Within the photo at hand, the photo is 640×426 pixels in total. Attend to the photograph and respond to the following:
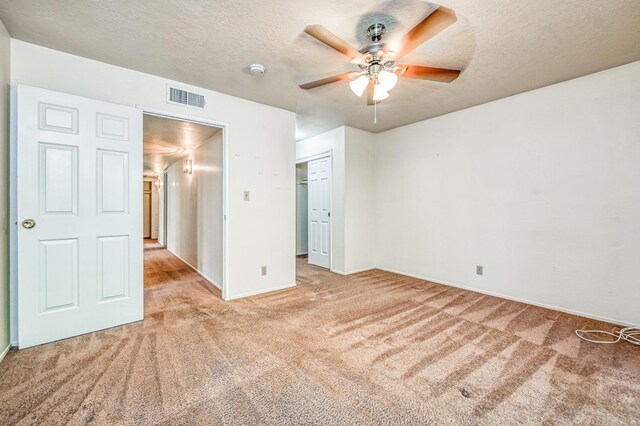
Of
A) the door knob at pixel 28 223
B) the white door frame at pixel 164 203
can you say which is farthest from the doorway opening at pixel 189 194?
the door knob at pixel 28 223

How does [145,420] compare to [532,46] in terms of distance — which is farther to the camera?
[532,46]

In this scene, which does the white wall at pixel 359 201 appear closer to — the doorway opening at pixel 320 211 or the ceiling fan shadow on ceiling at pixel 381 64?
the doorway opening at pixel 320 211

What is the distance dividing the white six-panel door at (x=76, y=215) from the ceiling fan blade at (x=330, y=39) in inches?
77.9

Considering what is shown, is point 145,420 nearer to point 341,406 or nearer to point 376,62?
point 341,406

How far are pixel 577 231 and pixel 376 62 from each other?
2774mm

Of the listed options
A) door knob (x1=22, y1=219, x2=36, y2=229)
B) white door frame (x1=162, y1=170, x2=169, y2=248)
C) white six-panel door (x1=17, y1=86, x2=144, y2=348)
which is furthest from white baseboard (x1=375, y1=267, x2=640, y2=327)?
white door frame (x1=162, y1=170, x2=169, y2=248)

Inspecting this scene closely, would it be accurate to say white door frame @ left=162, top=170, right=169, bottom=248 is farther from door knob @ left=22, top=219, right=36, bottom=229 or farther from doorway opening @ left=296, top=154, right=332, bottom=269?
door knob @ left=22, top=219, right=36, bottom=229

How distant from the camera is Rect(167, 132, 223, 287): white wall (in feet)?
12.4

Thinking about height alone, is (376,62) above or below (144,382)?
above

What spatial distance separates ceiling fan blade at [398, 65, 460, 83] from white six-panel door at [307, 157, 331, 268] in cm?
278

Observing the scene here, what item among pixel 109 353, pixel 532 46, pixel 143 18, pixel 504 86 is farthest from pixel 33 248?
pixel 504 86

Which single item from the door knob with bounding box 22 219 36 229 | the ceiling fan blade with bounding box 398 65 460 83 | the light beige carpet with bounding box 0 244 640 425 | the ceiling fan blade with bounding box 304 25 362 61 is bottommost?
the light beige carpet with bounding box 0 244 640 425

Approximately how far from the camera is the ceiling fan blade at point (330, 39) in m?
1.62

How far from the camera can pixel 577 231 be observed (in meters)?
2.86
